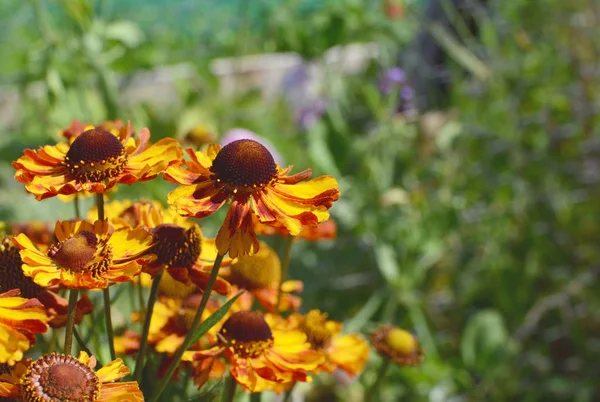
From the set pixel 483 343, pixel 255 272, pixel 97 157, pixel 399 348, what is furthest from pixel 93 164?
pixel 483 343

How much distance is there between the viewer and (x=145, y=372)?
63 centimetres

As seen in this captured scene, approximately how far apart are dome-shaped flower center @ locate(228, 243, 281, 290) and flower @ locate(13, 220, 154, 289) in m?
0.21

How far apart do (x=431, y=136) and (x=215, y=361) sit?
4.18 feet

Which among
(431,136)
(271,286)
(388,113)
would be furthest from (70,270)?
(431,136)

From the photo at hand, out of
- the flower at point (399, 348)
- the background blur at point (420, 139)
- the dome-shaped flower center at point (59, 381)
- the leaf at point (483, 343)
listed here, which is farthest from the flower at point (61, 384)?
the leaf at point (483, 343)

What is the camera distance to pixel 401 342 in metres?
0.81

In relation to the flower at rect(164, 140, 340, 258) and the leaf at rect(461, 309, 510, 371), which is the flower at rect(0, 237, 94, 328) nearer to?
the flower at rect(164, 140, 340, 258)

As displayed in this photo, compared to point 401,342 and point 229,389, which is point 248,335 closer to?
point 229,389

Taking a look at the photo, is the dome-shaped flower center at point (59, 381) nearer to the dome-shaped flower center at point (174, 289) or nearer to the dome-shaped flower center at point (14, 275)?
the dome-shaped flower center at point (14, 275)

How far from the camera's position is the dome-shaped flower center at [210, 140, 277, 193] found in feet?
1.77

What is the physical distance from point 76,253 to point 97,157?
0.24 ft

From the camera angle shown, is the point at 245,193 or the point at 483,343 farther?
the point at 483,343

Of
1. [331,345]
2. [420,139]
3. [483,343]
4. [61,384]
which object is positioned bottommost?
[61,384]

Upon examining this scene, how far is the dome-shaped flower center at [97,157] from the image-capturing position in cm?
54
